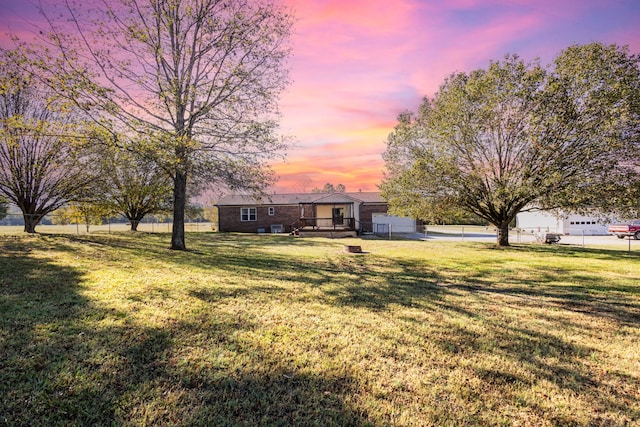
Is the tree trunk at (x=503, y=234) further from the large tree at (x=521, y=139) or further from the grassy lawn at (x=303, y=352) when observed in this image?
the grassy lawn at (x=303, y=352)

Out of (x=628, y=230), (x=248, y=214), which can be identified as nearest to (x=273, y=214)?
(x=248, y=214)

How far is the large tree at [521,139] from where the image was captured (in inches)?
547

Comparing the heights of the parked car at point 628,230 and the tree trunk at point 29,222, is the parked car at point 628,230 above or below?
below

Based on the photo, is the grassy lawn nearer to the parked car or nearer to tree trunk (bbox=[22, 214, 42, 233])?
tree trunk (bbox=[22, 214, 42, 233])

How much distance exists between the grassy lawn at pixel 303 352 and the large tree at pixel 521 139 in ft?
29.8

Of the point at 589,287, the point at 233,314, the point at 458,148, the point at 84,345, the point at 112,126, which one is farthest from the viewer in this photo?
the point at 458,148

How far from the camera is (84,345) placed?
12.2 ft

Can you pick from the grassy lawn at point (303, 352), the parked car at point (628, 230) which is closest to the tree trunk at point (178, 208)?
the grassy lawn at point (303, 352)

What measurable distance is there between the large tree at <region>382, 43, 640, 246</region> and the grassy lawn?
29.8 feet

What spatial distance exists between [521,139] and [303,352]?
17003 mm

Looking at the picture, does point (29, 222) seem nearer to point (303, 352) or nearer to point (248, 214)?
point (303, 352)

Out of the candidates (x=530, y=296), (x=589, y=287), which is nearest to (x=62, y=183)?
(x=530, y=296)

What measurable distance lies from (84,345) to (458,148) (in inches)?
697

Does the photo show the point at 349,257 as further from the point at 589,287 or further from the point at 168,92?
the point at 168,92
